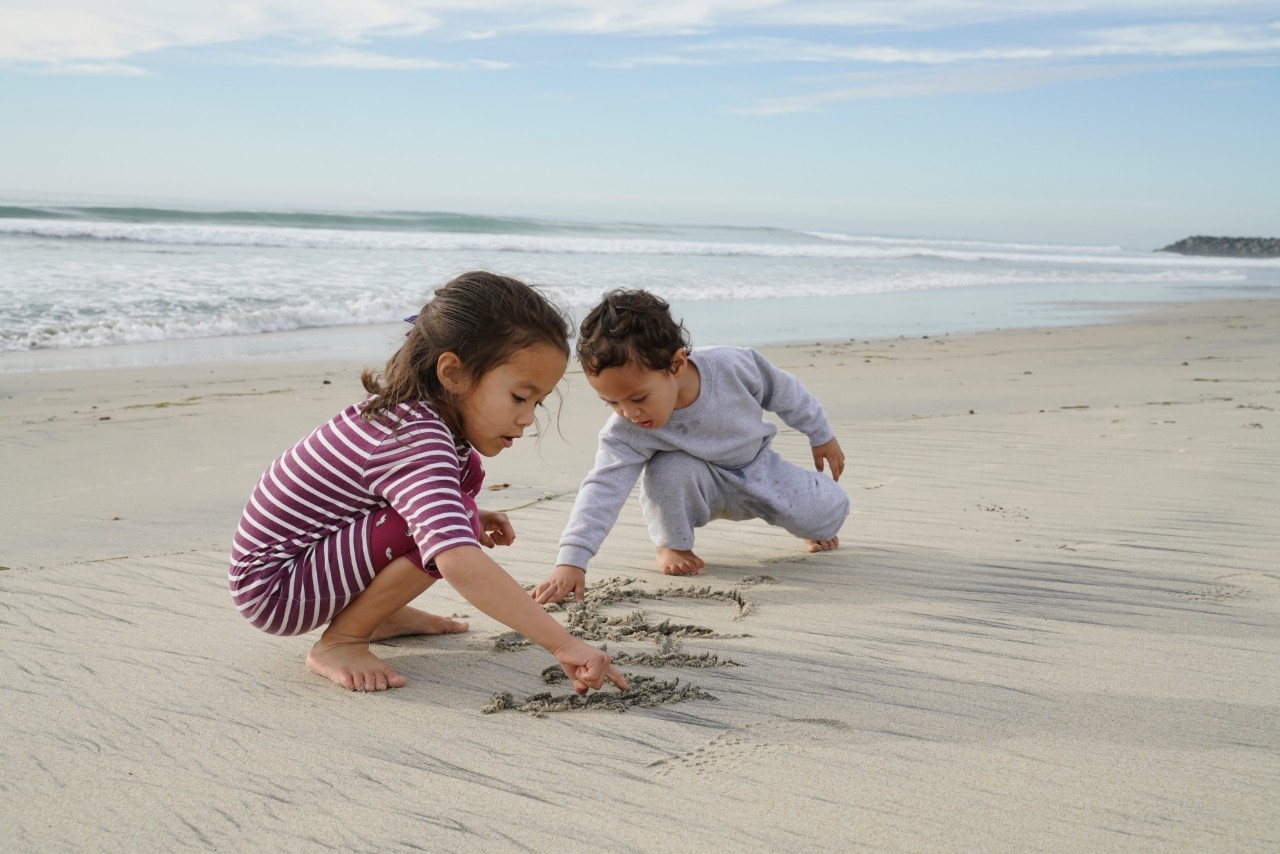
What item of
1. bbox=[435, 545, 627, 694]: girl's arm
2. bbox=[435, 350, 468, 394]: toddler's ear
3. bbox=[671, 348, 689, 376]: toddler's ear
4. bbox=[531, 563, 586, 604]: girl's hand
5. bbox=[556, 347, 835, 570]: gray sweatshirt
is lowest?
bbox=[531, 563, 586, 604]: girl's hand

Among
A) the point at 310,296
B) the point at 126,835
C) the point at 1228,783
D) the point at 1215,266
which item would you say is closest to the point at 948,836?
the point at 1228,783

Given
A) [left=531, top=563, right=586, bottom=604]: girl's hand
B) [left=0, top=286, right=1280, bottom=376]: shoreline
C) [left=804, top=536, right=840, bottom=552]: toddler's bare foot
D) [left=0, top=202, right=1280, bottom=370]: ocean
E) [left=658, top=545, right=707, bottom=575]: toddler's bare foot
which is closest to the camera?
[left=531, top=563, right=586, bottom=604]: girl's hand

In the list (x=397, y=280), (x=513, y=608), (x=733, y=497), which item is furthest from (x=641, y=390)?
(x=397, y=280)

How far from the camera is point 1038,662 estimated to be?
2551mm

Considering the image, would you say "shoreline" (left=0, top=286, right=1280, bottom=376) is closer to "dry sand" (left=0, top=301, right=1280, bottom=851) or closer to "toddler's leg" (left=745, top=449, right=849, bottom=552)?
"dry sand" (left=0, top=301, right=1280, bottom=851)

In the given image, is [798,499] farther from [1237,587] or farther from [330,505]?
[330,505]

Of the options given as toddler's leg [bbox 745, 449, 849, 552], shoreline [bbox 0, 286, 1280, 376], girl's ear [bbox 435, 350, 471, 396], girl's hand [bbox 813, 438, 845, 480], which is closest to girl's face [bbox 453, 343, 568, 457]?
girl's ear [bbox 435, 350, 471, 396]

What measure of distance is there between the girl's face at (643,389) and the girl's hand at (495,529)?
1.57ft

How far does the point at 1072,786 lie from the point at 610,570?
6.07 ft

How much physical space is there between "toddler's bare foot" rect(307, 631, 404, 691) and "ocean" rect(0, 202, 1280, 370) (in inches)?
33.1

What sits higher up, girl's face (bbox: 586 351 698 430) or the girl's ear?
the girl's ear

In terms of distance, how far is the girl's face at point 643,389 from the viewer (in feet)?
10.3

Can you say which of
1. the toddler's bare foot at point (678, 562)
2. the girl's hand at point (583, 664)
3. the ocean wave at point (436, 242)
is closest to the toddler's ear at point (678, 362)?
the toddler's bare foot at point (678, 562)

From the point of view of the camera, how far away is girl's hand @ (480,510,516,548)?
2.84m
